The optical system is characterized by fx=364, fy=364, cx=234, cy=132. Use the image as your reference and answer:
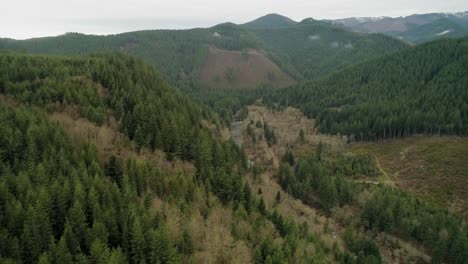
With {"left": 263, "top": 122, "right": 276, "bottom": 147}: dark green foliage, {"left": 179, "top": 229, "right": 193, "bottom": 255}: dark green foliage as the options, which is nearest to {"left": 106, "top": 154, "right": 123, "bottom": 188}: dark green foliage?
{"left": 179, "top": 229, "right": 193, "bottom": 255}: dark green foliage

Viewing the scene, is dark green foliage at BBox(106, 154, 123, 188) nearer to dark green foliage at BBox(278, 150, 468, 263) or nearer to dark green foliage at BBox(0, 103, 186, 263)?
dark green foliage at BBox(0, 103, 186, 263)

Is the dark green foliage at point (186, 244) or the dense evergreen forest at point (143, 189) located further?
the dark green foliage at point (186, 244)

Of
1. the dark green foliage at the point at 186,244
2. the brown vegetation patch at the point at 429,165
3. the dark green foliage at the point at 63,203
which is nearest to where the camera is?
the dark green foliage at the point at 63,203

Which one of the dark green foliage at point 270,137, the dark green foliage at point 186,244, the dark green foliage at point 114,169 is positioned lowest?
the dark green foliage at point 270,137

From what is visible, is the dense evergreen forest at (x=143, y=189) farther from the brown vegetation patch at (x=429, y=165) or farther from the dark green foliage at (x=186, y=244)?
the brown vegetation patch at (x=429, y=165)

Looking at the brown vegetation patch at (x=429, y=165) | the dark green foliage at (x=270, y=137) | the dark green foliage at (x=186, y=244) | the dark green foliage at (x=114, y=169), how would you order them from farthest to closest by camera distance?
the dark green foliage at (x=270, y=137)
the brown vegetation patch at (x=429, y=165)
the dark green foliage at (x=114, y=169)
the dark green foliage at (x=186, y=244)

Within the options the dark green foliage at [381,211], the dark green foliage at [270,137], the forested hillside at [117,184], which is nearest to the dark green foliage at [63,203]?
the forested hillside at [117,184]

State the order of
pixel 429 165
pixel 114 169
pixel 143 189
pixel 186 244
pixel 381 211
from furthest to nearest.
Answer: pixel 429 165
pixel 381 211
pixel 114 169
pixel 143 189
pixel 186 244

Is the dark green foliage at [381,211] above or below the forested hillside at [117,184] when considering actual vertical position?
below

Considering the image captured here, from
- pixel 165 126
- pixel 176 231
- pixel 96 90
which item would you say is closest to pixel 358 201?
pixel 165 126

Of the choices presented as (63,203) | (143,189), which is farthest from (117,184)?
(63,203)

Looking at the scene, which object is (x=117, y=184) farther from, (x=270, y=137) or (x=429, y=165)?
(x=429, y=165)
